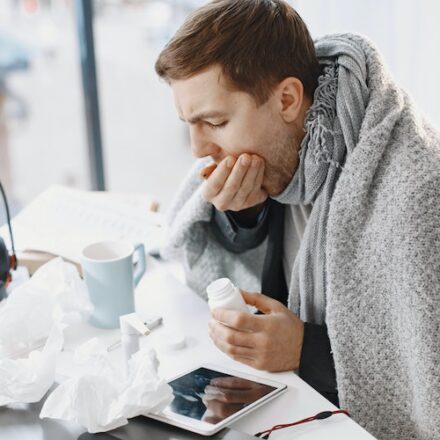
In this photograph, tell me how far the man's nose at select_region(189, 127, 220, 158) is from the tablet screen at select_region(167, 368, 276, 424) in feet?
1.24

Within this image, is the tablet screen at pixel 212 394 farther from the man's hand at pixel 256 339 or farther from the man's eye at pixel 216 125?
the man's eye at pixel 216 125

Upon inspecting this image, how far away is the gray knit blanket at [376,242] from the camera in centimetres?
95

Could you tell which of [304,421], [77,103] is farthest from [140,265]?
[77,103]

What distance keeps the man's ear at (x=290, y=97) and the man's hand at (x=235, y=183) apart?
9 centimetres

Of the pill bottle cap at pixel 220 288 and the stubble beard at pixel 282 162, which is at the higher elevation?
the stubble beard at pixel 282 162

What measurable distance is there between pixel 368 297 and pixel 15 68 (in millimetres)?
3058

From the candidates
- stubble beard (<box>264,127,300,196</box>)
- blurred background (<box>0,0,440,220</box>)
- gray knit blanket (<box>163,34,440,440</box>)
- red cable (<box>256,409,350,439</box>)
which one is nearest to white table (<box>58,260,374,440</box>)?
red cable (<box>256,409,350,439</box>)

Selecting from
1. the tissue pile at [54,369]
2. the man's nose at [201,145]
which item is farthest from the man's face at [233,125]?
the tissue pile at [54,369]

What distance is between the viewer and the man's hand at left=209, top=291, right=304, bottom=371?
3.25ft

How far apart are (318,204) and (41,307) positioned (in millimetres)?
460

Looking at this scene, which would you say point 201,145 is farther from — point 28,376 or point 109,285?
point 28,376

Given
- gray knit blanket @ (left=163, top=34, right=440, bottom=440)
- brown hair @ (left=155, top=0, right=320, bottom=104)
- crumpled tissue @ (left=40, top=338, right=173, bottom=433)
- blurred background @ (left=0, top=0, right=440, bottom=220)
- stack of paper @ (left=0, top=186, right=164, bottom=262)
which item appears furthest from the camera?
blurred background @ (left=0, top=0, right=440, bottom=220)

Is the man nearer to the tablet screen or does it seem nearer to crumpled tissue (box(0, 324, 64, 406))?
the tablet screen

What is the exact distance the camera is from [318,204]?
1097 mm
